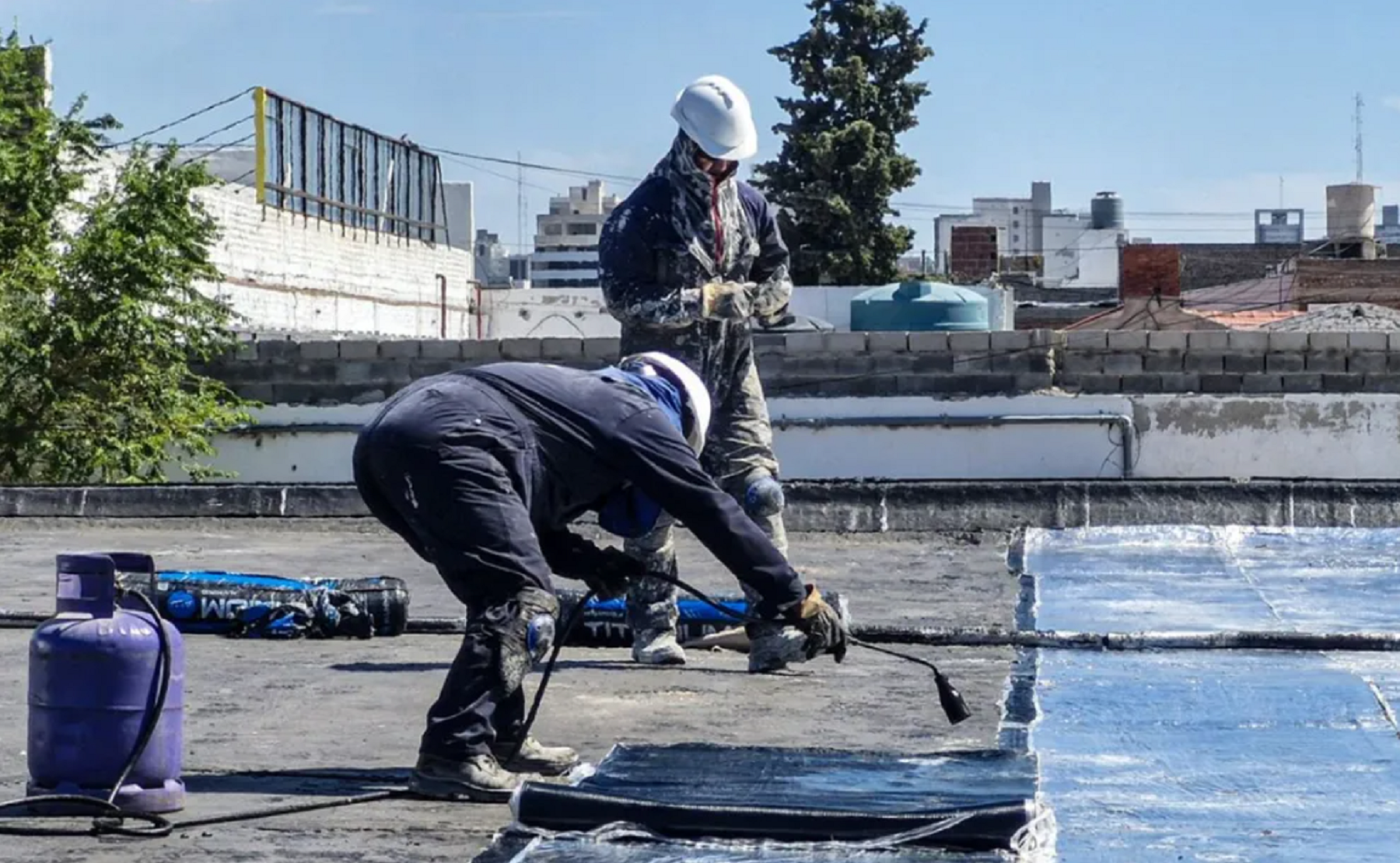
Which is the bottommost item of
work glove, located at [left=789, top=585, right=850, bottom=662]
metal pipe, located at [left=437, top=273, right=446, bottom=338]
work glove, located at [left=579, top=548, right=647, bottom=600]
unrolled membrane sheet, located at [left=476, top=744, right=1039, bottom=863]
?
unrolled membrane sheet, located at [left=476, top=744, right=1039, bottom=863]

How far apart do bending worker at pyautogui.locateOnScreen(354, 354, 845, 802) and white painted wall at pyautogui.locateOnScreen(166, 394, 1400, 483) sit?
36.1 ft

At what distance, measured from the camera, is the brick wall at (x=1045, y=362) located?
53.5 ft

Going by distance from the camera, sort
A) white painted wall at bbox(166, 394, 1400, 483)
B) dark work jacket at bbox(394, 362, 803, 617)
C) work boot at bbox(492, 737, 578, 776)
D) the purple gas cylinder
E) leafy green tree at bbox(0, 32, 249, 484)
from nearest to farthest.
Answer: the purple gas cylinder → dark work jacket at bbox(394, 362, 803, 617) → work boot at bbox(492, 737, 578, 776) → white painted wall at bbox(166, 394, 1400, 483) → leafy green tree at bbox(0, 32, 249, 484)

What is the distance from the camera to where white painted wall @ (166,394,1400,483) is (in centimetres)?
1592

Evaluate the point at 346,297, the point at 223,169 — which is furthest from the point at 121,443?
the point at 223,169

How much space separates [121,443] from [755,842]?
15.2 m

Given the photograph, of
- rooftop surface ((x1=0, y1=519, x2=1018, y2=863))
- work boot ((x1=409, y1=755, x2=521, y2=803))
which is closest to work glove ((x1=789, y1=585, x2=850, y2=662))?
rooftop surface ((x1=0, y1=519, x2=1018, y2=863))

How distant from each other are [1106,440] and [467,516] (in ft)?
39.0

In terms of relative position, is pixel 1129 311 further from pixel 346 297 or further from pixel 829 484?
pixel 829 484

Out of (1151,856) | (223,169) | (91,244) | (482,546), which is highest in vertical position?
(223,169)

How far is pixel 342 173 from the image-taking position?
44.8m

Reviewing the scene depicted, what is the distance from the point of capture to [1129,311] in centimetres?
4509

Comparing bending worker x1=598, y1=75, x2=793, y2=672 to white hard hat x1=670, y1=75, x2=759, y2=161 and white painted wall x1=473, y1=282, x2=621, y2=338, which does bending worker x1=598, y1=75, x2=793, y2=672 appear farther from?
white painted wall x1=473, y1=282, x2=621, y2=338

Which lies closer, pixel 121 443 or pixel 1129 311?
pixel 121 443
